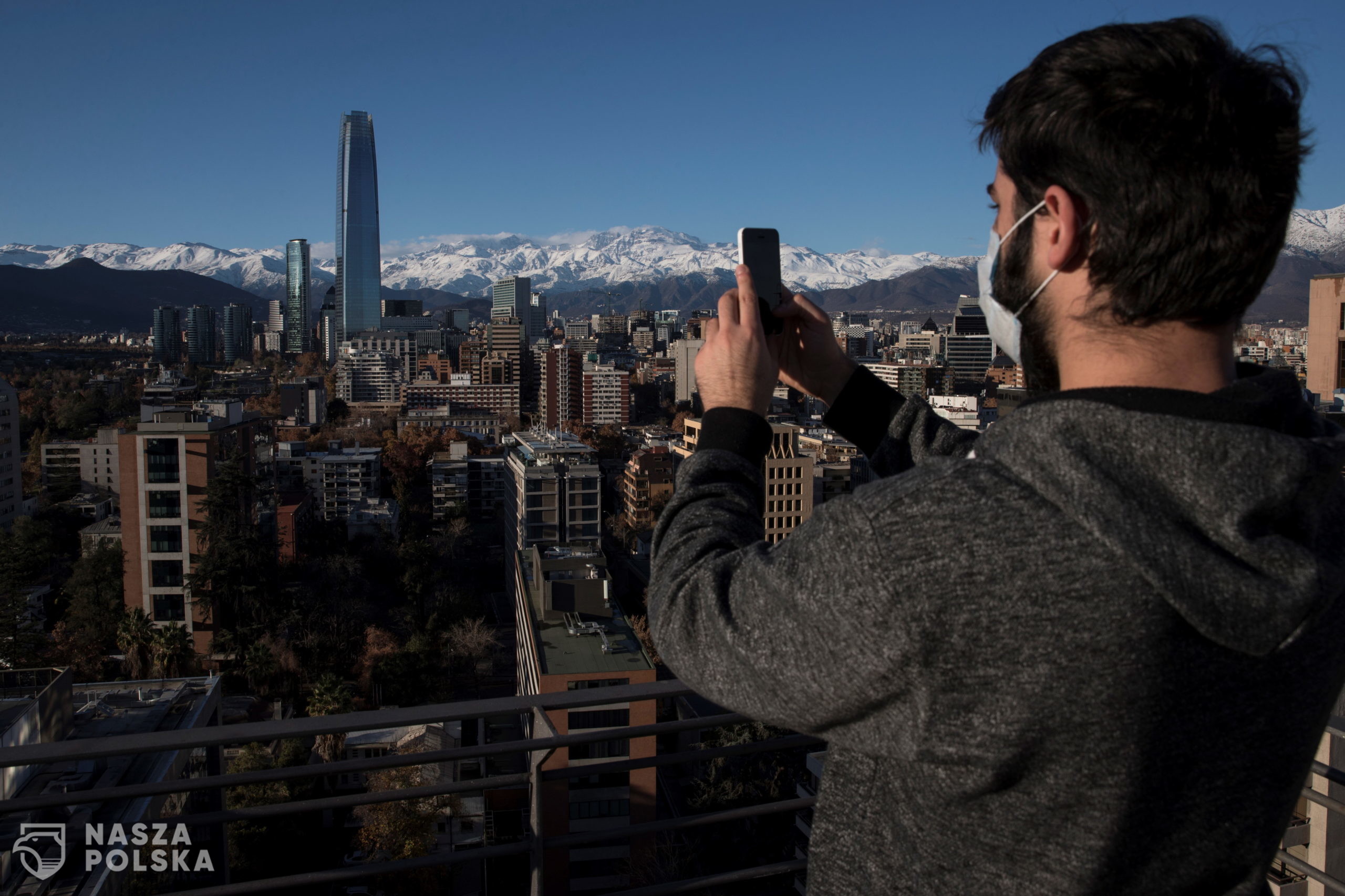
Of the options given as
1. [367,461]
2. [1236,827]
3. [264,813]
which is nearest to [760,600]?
[1236,827]

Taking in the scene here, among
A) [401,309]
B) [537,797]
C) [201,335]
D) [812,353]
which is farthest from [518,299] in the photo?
[812,353]

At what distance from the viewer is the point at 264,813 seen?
0.66 metres

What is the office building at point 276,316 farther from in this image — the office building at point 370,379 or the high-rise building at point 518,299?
the office building at point 370,379

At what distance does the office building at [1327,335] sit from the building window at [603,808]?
606cm

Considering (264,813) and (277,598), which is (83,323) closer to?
(277,598)

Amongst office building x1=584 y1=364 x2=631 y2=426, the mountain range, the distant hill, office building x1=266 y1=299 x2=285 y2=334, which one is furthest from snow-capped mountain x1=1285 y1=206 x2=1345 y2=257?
the distant hill

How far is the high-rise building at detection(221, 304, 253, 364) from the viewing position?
3972 cm

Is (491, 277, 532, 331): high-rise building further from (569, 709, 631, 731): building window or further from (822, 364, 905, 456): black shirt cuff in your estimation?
(822, 364, 905, 456): black shirt cuff

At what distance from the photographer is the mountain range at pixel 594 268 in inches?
3226

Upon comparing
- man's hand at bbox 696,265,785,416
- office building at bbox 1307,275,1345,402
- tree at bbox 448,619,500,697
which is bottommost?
tree at bbox 448,619,500,697

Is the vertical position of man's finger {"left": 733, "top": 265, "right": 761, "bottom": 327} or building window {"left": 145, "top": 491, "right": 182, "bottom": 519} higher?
man's finger {"left": 733, "top": 265, "right": 761, "bottom": 327}

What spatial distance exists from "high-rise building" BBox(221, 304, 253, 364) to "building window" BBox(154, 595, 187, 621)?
114 ft

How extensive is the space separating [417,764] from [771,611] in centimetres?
43

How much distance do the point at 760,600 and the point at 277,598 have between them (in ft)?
Answer: 27.5
